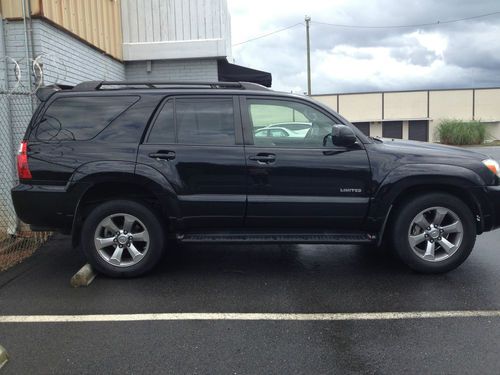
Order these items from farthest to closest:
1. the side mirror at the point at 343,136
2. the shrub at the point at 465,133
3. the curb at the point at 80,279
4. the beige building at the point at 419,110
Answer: the beige building at the point at 419,110 → the shrub at the point at 465,133 → the curb at the point at 80,279 → the side mirror at the point at 343,136

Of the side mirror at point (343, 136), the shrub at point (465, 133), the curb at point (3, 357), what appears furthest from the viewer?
the shrub at point (465, 133)

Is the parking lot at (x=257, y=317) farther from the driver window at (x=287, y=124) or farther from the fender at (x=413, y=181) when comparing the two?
the driver window at (x=287, y=124)

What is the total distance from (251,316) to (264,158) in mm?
1537

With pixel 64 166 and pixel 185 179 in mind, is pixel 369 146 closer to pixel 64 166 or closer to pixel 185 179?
pixel 185 179

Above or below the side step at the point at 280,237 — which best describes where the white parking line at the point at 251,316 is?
below

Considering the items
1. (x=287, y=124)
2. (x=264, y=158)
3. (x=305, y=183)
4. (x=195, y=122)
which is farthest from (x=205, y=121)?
(x=305, y=183)

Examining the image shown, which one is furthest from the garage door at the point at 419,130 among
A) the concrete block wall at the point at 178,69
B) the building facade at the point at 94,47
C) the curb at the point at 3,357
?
the curb at the point at 3,357

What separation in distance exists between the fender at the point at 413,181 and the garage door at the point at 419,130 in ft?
162

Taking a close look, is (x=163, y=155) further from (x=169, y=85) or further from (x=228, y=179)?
(x=169, y=85)

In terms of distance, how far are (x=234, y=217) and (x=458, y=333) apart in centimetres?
223

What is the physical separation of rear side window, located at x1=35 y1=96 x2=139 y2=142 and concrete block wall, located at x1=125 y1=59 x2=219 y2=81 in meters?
5.80

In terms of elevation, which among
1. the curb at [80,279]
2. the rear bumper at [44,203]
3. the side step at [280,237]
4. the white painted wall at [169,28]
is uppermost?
the white painted wall at [169,28]

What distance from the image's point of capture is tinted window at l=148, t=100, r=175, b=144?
504 cm

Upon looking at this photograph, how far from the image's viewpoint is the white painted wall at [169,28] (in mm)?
10461
